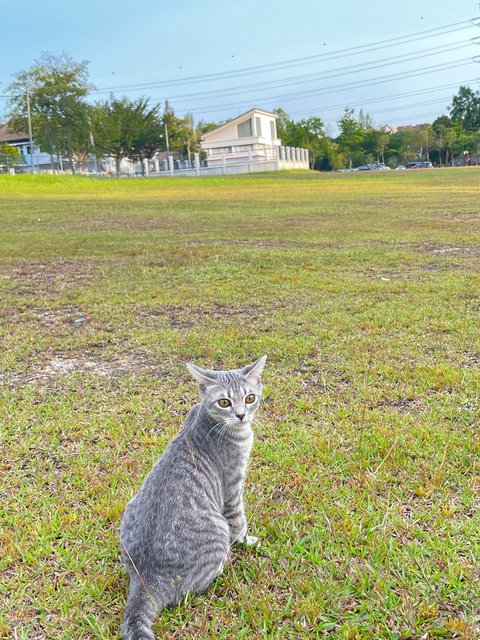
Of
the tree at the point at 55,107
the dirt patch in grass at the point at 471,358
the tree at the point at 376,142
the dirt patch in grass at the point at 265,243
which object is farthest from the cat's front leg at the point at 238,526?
the tree at the point at 376,142

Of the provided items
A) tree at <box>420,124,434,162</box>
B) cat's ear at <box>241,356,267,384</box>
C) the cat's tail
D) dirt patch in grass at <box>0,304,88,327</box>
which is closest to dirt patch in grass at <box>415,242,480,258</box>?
dirt patch in grass at <box>0,304,88,327</box>

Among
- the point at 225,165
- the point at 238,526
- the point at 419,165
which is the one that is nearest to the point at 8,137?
the point at 225,165

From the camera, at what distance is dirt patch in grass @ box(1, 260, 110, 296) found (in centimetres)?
729

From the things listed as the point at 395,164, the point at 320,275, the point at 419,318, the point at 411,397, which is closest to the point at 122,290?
the point at 320,275

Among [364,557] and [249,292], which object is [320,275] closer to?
[249,292]

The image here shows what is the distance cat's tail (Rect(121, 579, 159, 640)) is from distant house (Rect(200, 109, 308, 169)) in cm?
5649

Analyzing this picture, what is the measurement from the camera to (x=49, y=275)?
27.0 feet

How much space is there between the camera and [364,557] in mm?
2357

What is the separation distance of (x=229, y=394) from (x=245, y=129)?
63016mm

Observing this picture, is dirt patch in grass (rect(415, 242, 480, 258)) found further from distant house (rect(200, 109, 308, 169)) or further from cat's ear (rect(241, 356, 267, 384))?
distant house (rect(200, 109, 308, 169))

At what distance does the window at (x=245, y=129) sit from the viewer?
60.8 meters

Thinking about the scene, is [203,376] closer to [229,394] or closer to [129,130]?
[229,394]

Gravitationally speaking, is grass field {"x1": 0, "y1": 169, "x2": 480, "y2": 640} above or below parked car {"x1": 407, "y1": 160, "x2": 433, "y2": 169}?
below

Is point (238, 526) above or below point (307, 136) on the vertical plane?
below
